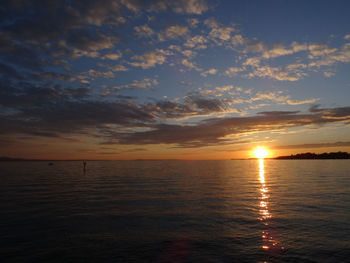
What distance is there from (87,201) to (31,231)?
37.5 feet

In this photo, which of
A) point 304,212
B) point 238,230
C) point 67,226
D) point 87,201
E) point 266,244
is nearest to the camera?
point 266,244

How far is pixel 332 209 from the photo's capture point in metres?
22.1

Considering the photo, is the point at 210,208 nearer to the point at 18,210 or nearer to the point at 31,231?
the point at 31,231

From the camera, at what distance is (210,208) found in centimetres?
2311

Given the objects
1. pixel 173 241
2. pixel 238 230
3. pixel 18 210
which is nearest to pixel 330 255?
pixel 238 230

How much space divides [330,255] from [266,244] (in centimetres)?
325

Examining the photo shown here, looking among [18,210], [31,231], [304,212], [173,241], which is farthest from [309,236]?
[18,210]

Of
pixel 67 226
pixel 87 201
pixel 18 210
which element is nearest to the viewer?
pixel 67 226

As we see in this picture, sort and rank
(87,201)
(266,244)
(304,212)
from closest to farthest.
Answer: (266,244), (304,212), (87,201)

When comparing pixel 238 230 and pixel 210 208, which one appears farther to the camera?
pixel 210 208

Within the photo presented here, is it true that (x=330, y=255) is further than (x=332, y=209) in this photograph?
No

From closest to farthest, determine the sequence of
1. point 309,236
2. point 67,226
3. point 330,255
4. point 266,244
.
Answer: point 330,255 < point 266,244 < point 309,236 < point 67,226

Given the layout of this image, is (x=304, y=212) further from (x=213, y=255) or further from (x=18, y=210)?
(x=18, y=210)

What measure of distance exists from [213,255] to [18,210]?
21302 millimetres
